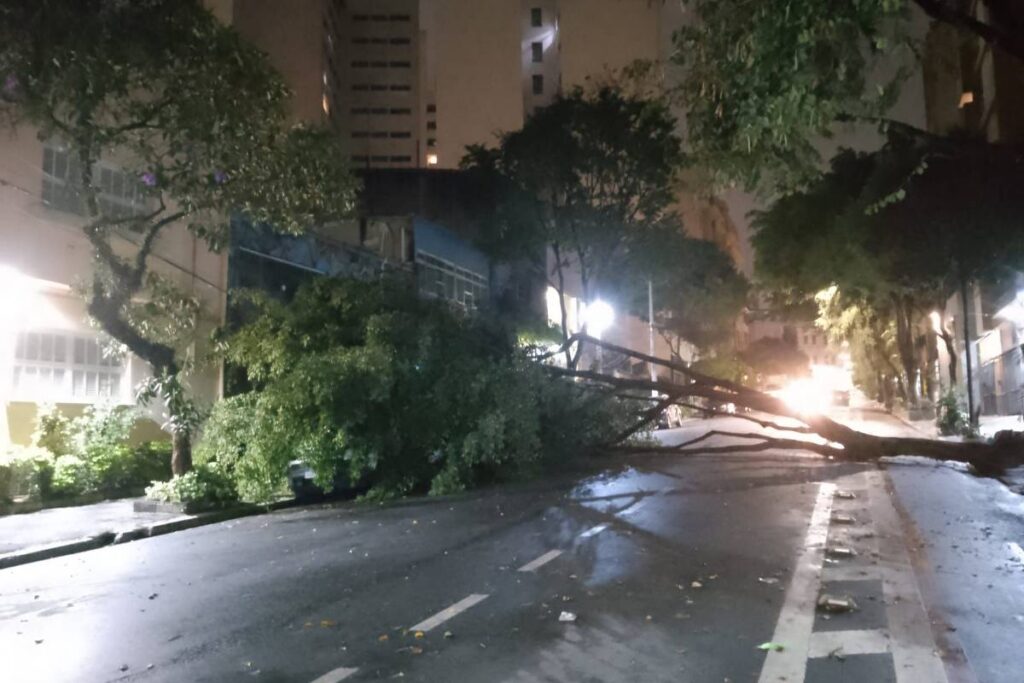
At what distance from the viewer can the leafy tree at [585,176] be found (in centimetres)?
2514

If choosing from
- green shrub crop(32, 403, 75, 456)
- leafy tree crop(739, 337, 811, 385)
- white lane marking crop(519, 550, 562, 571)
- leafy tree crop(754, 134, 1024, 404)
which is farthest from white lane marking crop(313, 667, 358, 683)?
Result: leafy tree crop(739, 337, 811, 385)

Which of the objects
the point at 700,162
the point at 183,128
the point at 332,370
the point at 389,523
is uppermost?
the point at 183,128

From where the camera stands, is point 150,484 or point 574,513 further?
point 150,484

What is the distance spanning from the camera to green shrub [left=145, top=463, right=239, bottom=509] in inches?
541

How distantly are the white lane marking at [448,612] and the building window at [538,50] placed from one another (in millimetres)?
68402

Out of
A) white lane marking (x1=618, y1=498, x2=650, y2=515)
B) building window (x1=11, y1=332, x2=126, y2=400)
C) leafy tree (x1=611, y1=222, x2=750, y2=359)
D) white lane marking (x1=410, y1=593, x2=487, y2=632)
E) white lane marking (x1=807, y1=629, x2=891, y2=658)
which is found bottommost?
white lane marking (x1=410, y1=593, x2=487, y2=632)

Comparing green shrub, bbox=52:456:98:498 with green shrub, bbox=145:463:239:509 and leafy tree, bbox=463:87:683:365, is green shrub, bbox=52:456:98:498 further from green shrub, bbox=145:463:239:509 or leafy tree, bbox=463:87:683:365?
leafy tree, bbox=463:87:683:365

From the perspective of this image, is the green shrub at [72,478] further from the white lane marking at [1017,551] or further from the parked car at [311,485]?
the white lane marking at [1017,551]

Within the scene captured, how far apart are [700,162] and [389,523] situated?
20.9 ft

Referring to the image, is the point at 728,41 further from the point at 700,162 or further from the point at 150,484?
the point at 150,484

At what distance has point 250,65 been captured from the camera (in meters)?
13.2

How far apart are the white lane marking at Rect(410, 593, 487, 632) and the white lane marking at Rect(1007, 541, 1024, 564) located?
5234 millimetres

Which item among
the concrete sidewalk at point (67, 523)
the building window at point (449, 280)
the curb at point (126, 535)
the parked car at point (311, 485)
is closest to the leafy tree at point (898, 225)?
the building window at point (449, 280)

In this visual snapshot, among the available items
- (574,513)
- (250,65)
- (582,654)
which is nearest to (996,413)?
(574,513)
